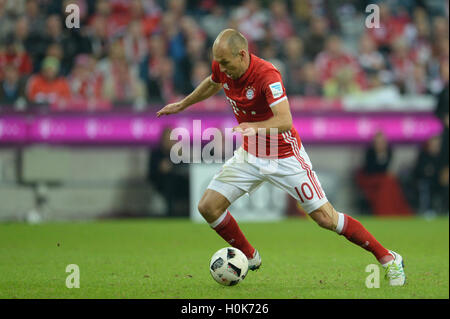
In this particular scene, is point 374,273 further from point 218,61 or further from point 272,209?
point 272,209

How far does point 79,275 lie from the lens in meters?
6.96

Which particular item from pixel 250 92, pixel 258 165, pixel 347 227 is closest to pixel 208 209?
pixel 258 165

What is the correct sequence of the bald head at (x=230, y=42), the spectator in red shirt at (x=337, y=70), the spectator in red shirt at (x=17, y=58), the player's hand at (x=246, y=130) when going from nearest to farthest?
1. the player's hand at (x=246, y=130)
2. the bald head at (x=230, y=42)
3. the spectator in red shirt at (x=17, y=58)
4. the spectator in red shirt at (x=337, y=70)

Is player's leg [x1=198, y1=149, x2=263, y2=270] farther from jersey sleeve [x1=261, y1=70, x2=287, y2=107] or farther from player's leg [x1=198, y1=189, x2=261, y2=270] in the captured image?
jersey sleeve [x1=261, y1=70, x2=287, y2=107]

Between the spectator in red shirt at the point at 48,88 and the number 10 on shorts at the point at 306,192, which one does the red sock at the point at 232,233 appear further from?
the spectator in red shirt at the point at 48,88

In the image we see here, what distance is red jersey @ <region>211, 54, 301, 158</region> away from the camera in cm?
635

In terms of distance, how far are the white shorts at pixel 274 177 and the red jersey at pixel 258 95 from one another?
3.3 inches

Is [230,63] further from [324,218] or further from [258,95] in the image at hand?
[324,218]

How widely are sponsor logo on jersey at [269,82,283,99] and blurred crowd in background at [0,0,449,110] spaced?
814 cm

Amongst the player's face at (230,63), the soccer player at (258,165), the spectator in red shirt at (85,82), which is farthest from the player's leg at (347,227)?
the spectator in red shirt at (85,82)

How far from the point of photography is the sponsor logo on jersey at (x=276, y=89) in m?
6.28

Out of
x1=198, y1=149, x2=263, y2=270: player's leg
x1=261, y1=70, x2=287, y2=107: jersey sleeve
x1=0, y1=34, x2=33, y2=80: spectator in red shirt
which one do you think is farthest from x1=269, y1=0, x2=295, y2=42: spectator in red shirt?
x1=261, y1=70, x2=287, y2=107: jersey sleeve

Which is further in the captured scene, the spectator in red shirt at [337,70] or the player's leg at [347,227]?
the spectator in red shirt at [337,70]

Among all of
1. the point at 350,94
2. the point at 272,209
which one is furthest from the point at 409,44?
the point at 272,209
